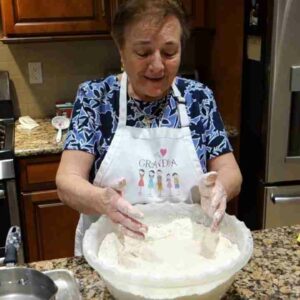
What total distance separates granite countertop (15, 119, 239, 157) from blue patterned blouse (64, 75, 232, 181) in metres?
0.83

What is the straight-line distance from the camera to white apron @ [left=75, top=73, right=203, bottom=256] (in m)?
1.28

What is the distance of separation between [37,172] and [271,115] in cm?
110

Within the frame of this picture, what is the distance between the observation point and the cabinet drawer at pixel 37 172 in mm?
2100

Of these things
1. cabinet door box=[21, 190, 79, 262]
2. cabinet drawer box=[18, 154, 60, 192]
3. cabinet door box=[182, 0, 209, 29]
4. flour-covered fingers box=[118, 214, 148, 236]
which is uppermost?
cabinet door box=[182, 0, 209, 29]

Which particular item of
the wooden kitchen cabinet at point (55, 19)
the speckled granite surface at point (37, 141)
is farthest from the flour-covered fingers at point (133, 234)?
the wooden kitchen cabinet at point (55, 19)

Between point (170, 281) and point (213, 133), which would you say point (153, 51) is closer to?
point (213, 133)

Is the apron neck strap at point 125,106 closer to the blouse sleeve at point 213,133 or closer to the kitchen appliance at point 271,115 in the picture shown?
the blouse sleeve at point 213,133

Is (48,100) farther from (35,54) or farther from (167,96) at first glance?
(167,96)

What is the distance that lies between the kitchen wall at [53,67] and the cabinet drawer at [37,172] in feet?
1.96

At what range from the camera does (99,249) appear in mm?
929

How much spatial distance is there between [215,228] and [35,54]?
1925 mm

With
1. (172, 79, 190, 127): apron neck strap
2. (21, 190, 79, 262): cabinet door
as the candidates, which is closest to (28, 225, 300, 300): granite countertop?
(172, 79, 190, 127): apron neck strap

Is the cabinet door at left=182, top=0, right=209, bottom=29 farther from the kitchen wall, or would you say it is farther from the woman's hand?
the woman's hand

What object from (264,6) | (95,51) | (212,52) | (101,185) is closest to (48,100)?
(95,51)
